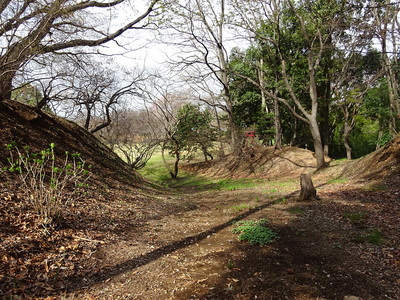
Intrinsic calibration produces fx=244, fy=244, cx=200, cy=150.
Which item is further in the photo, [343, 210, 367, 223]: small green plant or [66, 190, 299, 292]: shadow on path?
[343, 210, 367, 223]: small green plant

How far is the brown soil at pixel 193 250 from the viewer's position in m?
2.56

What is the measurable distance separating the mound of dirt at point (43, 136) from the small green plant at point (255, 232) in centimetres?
399

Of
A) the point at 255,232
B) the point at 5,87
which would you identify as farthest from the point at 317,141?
the point at 5,87

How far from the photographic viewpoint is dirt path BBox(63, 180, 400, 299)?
256cm

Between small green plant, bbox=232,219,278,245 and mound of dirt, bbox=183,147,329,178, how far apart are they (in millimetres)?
8162

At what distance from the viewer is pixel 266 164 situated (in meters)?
14.0

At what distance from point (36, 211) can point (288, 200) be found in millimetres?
5465

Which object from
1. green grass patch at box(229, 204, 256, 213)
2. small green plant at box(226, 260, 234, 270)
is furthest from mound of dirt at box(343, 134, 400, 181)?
small green plant at box(226, 260, 234, 270)

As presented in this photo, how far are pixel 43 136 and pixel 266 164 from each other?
35.9 feet

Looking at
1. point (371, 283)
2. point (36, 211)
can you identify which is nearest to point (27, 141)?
point (36, 211)

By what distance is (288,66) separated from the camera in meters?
14.3

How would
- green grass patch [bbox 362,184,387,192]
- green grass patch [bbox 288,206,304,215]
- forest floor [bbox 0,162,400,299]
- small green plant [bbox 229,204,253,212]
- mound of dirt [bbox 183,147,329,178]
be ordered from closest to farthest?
1. forest floor [bbox 0,162,400,299]
2. green grass patch [bbox 288,206,304,215]
3. small green plant [bbox 229,204,253,212]
4. green grass patch [bbox 362,184,387,192]
5. mound of dirt [bbox 183,147,329,178]

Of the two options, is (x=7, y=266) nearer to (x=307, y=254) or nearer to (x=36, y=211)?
(x=36, y=211)

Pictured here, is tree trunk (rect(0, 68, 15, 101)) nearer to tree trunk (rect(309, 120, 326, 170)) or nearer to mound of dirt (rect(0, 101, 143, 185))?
mound of dirt (rect(0, 101, 143, 185))
